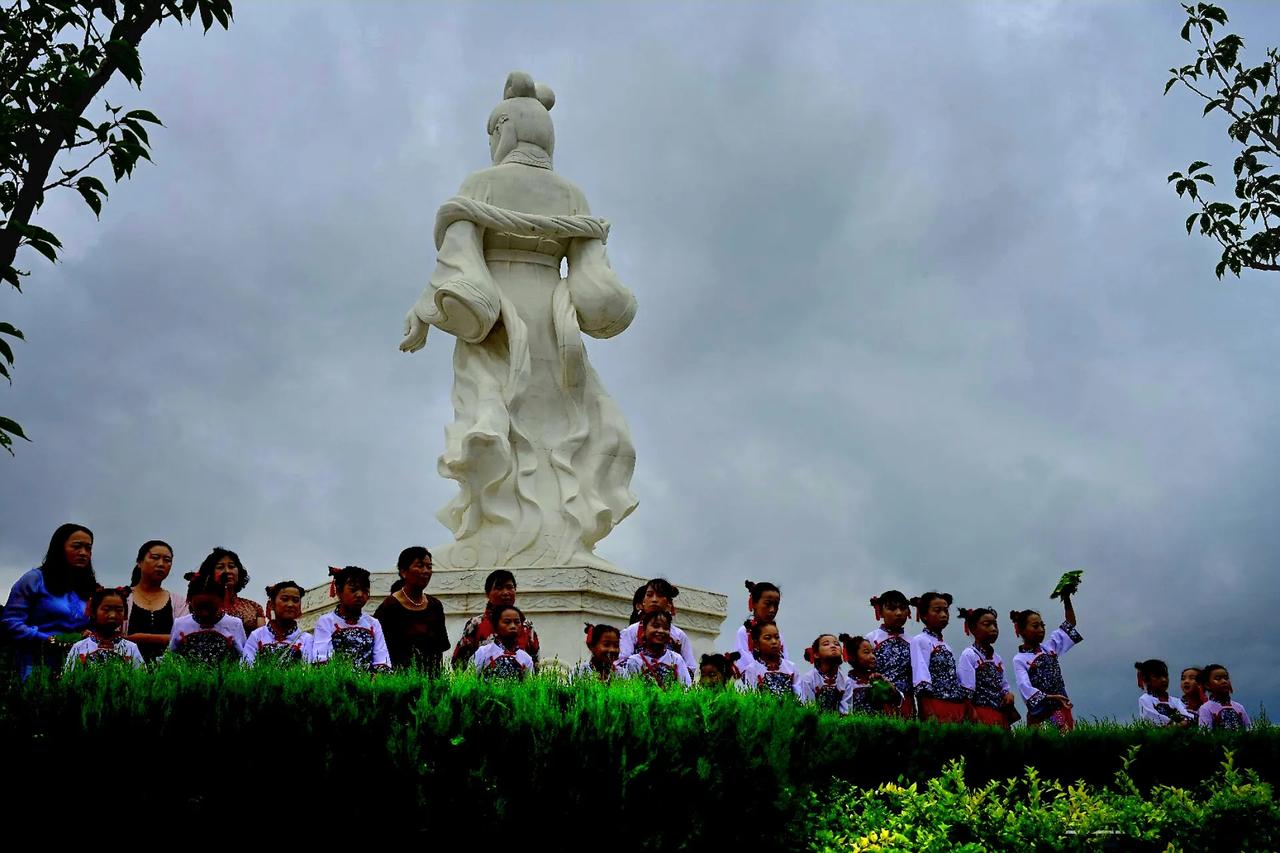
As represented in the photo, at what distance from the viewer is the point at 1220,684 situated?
11320mm

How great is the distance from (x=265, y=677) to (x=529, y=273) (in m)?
8.73

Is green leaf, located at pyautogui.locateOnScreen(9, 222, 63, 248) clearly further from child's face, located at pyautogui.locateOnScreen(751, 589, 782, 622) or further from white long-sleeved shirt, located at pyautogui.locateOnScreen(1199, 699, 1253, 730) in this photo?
white long-sleeved shirt, located at pyautogui.locateOnScreen(1199, 699, 1253, 730)

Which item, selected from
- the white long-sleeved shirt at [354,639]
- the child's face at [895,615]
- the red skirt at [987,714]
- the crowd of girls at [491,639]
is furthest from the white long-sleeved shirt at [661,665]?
the red skirt at [987,714]

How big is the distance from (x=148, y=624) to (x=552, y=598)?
421 centimetres

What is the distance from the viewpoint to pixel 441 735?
4.39m

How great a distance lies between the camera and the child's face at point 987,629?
370 inches

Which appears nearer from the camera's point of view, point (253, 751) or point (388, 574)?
point (253, 751)

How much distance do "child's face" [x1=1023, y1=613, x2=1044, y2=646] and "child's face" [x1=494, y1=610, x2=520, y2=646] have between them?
14.6ft

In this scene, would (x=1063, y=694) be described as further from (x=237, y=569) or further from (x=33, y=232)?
(x=33, y=232)

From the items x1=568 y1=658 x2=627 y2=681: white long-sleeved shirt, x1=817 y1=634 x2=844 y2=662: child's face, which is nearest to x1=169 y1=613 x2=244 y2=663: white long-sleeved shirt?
x1=568 y1=658 x2=627 y2=681: white long-sleeved shirt

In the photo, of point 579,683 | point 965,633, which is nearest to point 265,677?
point 579,683

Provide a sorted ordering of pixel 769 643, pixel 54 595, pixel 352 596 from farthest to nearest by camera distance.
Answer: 1. pixel 769 643
2. pixel 352 596
3. pixel 54 595

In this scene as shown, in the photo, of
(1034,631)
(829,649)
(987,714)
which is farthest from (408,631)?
(1034,631)

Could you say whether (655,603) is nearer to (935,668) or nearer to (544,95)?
(935,668)
